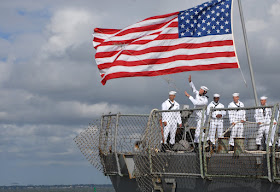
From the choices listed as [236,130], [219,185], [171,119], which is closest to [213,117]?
[236,130]

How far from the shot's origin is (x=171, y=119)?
15.2m

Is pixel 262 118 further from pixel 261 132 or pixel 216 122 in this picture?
pixel 216 122

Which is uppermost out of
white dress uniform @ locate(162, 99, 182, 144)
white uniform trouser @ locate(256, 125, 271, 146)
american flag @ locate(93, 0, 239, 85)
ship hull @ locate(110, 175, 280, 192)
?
american flag @ locate(93, 0, 239, 85)

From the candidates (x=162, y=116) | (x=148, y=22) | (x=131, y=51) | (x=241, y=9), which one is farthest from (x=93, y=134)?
(x=241, y=9)

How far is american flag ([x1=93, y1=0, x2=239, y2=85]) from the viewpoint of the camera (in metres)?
16.2

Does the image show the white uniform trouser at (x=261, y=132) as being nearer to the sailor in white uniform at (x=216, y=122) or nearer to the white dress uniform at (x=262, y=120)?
the white dress uniform at (x=262, y=120)

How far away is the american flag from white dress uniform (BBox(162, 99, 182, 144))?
129 centimetres

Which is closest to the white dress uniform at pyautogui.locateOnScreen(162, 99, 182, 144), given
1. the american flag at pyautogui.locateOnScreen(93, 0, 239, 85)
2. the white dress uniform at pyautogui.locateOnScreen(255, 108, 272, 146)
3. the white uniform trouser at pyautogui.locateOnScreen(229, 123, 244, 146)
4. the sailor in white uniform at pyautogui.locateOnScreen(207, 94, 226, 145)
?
the sailor in white uniform at pyautogui.locateOnScreen(207, 94, 226, 145)

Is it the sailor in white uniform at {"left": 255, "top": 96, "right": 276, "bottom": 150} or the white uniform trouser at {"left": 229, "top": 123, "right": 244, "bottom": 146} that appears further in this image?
the white uniform trouser at {"left": 229, "top": 123, "right": 244, "bottom": 146}

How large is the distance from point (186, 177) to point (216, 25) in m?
5.19

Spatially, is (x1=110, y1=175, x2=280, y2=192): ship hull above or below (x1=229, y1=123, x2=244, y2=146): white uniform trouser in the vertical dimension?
below

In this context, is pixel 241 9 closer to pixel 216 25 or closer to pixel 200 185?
pixel 216 25

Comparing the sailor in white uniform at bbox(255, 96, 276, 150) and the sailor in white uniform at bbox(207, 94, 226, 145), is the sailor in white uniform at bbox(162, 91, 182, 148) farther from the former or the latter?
the sailor in white uniform at bbox(255, 96, 276, 150)

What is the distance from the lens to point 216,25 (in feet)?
54.3
